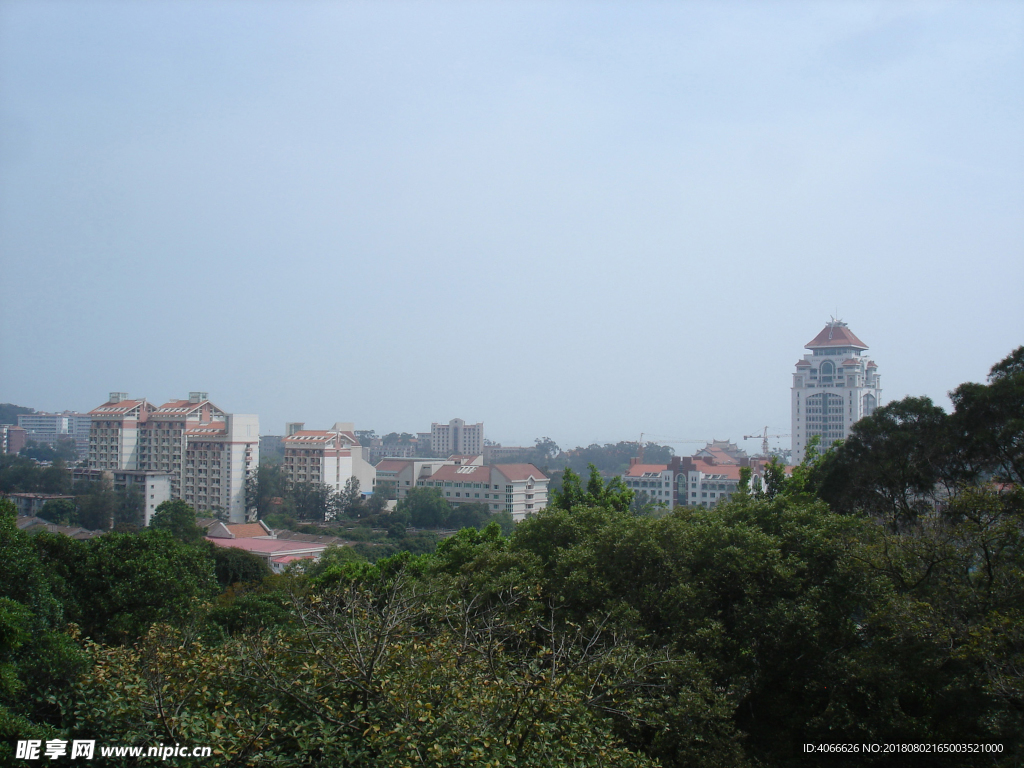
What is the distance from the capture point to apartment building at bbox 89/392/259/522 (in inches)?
1412

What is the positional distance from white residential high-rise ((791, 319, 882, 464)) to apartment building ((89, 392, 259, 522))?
31433 mm

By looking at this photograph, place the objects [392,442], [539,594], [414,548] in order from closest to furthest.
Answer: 1. [539,594]
2. [414,548]
3. [392,442]

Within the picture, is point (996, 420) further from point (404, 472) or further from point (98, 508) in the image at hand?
point (404, 472)

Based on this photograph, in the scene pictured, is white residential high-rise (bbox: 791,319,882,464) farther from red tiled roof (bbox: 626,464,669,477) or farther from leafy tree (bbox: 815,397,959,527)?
leafy tree (bbox: 815,397,959,527)

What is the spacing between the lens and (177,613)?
764cm

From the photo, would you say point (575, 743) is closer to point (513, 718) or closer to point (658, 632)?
point (513, 718)

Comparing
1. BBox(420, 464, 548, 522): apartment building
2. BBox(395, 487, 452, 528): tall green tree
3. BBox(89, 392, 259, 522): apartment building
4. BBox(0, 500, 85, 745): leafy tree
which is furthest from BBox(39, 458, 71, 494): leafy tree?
BBox(0, 500, 85, 745): leafy tree

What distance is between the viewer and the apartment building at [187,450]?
1412 inches

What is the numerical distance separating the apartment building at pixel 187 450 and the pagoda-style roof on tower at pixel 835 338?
110ft

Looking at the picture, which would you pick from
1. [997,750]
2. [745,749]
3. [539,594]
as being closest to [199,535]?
[539,594]

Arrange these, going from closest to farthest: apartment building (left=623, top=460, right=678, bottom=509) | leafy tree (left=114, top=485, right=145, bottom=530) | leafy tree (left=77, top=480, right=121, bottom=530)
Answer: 1. leafy tree (left=77, top=480, right=121, bottom=530)
2. leafy tree (left=114, top=485, right=145, bottom=530)
3. apartment building (left=623, top=460, right=678, bottom=509)

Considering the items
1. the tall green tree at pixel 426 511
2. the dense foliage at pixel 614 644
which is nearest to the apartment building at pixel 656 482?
the tall green tree at pixel 426 511

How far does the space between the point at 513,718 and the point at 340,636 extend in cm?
99

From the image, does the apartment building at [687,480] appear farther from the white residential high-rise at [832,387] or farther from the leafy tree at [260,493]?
the leafy tree at [260,493]
